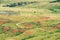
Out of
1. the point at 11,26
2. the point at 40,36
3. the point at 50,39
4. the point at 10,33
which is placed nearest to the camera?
the point at 50,39

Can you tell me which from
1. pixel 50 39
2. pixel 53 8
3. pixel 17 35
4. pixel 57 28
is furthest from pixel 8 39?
pixel 53 8

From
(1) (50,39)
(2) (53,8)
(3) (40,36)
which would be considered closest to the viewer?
(1) (50,39)

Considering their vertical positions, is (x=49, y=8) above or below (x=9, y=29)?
below

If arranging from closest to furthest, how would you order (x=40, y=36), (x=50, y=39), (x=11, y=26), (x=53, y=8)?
(x=50, y=39) → (x=40, y=36) → (x=11, y=26) → (x=53, y=8)

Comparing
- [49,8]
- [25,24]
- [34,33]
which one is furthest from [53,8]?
[34,33]

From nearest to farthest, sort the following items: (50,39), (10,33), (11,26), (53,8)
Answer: (50,39) < (10,33) < (11,26) < (53,8)

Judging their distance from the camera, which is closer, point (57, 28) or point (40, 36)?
point (40, 36)

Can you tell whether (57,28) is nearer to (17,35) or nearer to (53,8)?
(17,35)

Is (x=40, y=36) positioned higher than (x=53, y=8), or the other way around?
(x=40, y=36)

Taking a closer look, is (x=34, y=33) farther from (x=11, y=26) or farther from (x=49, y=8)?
(x=49, y=8)
